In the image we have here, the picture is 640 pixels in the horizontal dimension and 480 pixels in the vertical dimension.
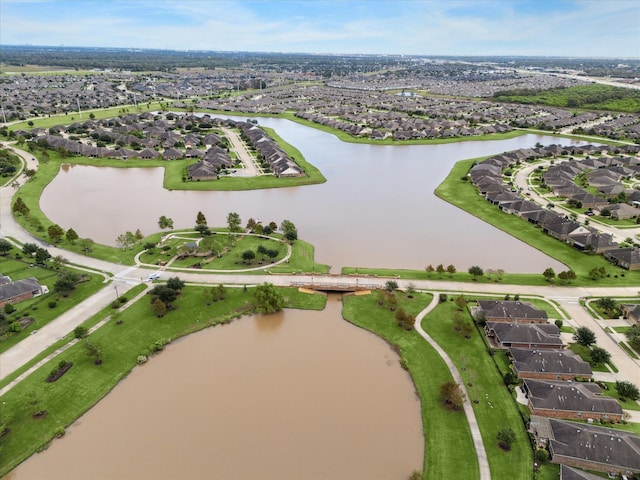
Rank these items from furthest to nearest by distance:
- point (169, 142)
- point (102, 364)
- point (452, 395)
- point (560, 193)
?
point (169, 142) → point (560, 193) → point (102, 364) → point (452, 395)

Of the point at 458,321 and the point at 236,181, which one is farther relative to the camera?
the point at 236,181

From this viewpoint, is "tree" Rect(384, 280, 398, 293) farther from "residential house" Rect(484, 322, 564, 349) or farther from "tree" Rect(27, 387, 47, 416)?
"tree" Rect(27, 387, 47, 416)

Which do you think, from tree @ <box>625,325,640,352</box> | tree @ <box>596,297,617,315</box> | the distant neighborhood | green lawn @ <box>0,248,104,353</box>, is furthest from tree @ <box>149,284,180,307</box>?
tree @ <box>596,297,617,315</box>

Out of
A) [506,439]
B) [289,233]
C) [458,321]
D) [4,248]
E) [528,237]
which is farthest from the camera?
[528,237]

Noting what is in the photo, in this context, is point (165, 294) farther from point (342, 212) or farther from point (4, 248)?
point (342, 212)

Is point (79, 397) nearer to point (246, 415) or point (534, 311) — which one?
point (246, 415)

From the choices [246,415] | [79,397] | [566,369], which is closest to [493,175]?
[566,369]

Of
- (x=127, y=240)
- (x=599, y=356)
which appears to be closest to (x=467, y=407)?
(x=599, y=356)

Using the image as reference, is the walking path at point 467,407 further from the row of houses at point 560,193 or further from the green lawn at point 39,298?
the green lawn at point 39,298
